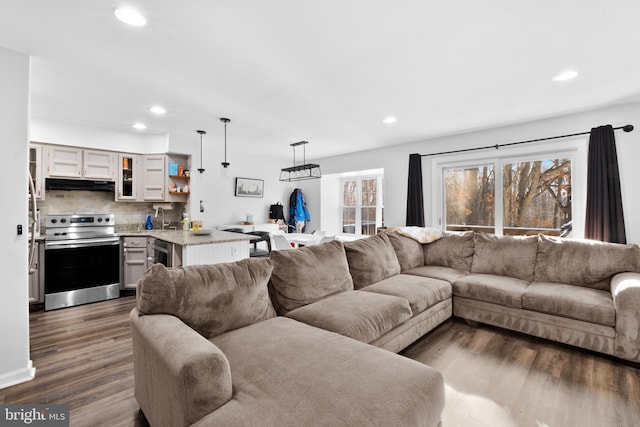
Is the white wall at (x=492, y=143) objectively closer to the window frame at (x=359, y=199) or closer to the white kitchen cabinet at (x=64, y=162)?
the window frame at (x=359, y=199)

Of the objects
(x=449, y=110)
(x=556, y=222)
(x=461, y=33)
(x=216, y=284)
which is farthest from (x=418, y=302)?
(x=556, y=222)

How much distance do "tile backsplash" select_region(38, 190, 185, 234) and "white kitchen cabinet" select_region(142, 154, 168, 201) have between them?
35 centimetres

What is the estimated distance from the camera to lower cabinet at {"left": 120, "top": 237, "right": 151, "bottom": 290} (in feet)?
13.6

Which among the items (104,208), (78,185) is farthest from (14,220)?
(104,208)

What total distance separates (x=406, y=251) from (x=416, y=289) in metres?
0.97

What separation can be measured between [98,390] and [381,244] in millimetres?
2642

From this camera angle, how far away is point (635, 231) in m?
3.20

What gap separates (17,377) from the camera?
2.07 m

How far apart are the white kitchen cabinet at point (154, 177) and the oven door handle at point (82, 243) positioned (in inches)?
35.7

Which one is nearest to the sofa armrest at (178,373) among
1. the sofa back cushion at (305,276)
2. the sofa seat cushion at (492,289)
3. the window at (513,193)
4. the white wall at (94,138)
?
the sofa back cushion at (305,276)

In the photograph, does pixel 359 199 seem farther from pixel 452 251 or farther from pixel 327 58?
pixel 327 58

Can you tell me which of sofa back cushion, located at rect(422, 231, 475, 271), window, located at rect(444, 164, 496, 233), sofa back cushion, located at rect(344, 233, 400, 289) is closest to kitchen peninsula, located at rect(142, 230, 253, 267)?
sofa back cushion, located at rect(344, 233, 400, 289)

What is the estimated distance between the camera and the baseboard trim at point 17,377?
2027mm

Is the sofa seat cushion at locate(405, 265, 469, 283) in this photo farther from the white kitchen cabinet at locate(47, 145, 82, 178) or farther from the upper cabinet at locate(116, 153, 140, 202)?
the white kitchen cabinet at locate(47, 145, 82, 178)
